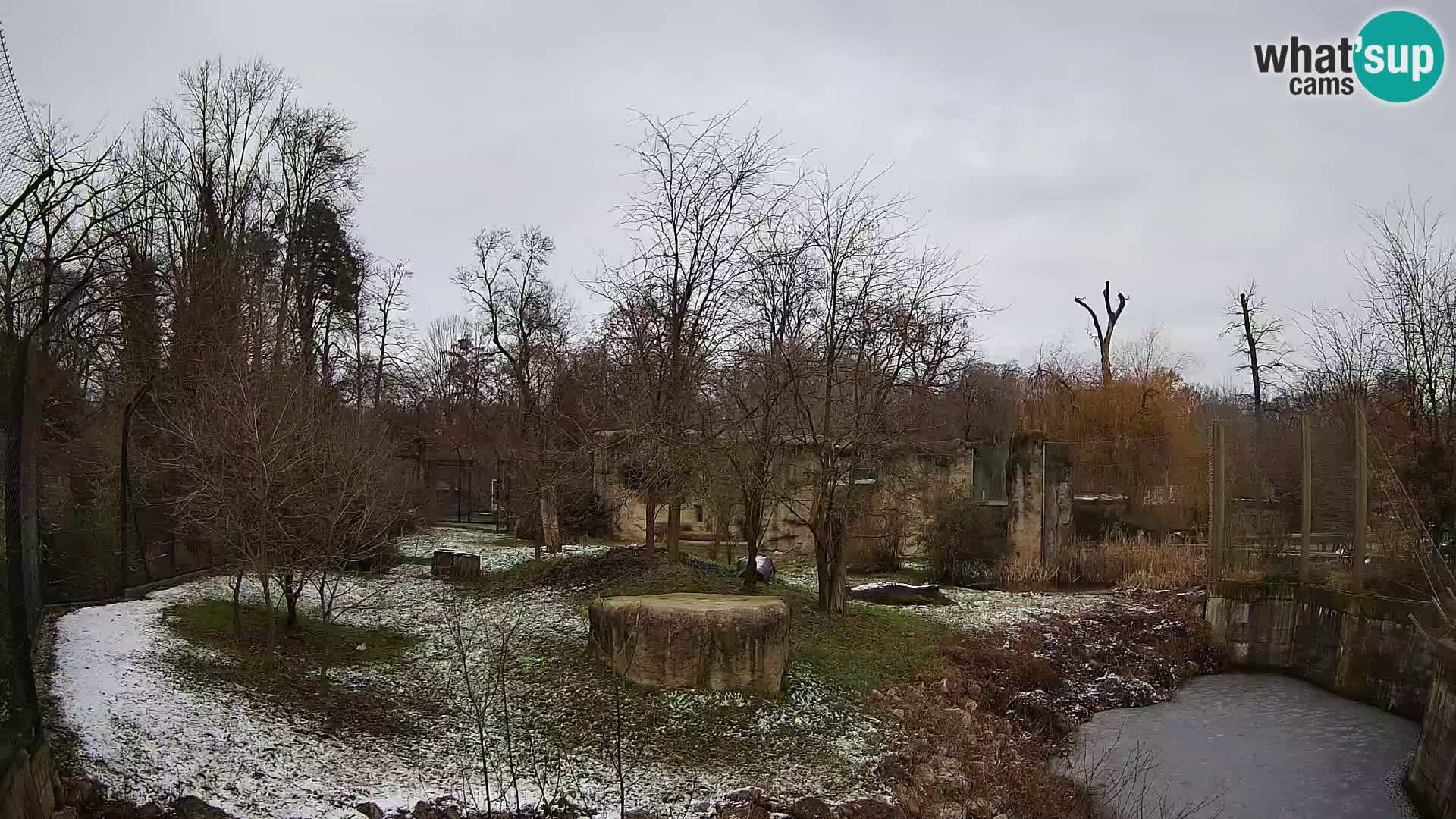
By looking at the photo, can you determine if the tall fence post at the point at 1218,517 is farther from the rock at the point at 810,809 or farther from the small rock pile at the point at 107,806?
the small rock pile at the point at 107,806

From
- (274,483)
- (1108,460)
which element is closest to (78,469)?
(274,483)

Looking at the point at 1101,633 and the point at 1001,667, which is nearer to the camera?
the point at 1001,667

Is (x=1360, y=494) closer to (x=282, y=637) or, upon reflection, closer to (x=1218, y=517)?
(x=1218, y=517)

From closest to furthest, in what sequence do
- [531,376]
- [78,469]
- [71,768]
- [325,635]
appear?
[71,768]
[325,635]
[78,469]
[531,376]

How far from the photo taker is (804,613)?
11984mm

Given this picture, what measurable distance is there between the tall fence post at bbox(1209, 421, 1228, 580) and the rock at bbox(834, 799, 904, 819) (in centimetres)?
885

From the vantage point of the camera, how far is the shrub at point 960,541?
57.1ft

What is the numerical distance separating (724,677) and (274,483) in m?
4.97

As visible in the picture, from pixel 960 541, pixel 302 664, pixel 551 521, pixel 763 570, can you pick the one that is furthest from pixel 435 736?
pixel 960 541

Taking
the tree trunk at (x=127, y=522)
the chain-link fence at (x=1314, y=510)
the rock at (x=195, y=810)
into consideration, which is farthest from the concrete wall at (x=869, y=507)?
the rock at (x=195, y=810)

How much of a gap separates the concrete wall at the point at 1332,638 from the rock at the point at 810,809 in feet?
22.7

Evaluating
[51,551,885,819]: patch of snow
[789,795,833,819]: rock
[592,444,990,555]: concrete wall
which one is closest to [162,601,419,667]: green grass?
[51,551,885,819]: patch of snow

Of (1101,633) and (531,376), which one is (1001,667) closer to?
(1101,633)

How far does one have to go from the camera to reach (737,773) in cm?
757
